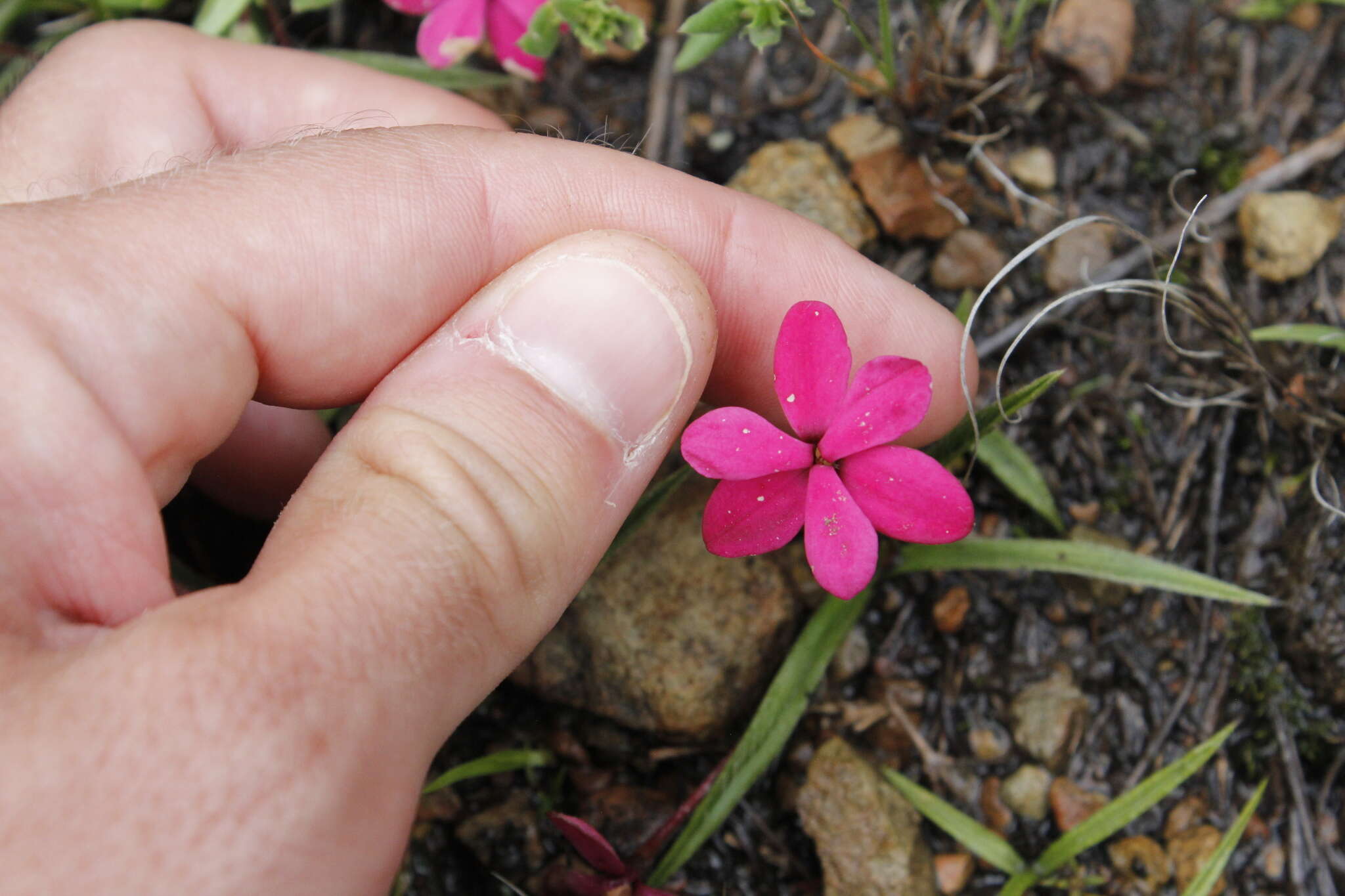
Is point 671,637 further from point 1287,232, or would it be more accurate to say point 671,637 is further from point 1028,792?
point 1287,232

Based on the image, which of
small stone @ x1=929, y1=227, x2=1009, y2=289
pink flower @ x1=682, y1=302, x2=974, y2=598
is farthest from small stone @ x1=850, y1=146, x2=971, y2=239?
pink flower @ x1=682, y1=302, x2=974, y2=598

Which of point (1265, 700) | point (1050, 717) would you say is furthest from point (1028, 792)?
point (1265, 700)

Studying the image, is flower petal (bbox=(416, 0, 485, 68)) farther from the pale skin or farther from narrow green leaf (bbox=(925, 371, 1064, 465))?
narrow green leaf (bbox=(925, 371, 1064, 465))

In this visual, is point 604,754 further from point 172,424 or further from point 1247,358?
point 1247,358

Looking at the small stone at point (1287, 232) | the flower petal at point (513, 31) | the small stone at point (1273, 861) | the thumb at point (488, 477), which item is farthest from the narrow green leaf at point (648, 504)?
the small stone at point (1287, 232)

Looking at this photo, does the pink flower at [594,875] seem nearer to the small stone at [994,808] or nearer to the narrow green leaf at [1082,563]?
the small stone at [994,808]

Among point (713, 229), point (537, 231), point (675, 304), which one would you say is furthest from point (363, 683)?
point (713, 229)

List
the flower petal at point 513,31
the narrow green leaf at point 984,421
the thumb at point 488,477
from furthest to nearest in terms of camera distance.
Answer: the flower petal at point 513,31
the narrow green leaf at point 984,421
the thumb at point 488,477
